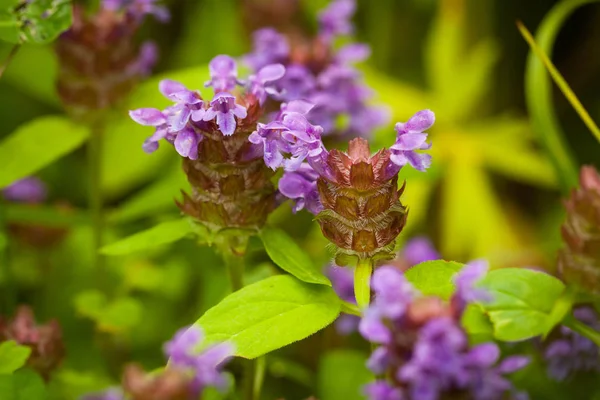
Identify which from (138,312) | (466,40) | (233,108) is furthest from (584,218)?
(466,40)

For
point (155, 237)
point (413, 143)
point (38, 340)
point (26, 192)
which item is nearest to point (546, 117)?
point (413, 143)

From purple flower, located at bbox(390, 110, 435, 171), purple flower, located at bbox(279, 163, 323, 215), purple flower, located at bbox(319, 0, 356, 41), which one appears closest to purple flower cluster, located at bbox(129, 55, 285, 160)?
purple flower, located at bbox(279, 163, 323, 215)

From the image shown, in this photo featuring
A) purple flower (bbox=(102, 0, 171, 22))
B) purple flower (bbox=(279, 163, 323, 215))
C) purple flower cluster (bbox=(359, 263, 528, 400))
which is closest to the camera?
purple flower cluster (bbox=(359, 263, 528, 400))

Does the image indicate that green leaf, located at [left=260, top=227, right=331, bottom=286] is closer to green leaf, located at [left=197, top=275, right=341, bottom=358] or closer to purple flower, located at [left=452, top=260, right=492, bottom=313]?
green leaf, located at [left=197, top=275, right=341, bottom=358]

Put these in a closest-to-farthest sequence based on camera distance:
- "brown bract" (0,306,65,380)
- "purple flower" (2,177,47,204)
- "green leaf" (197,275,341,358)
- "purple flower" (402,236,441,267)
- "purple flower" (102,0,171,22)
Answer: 1. "green leaf" (197,275,341,358)
2. "brown bract" (0,306,65,380)
3. "purple flower" (102,0,171,22)
4. "purple flower" (402,236,441,267)
5. "purple flower" (2,177,47,204)

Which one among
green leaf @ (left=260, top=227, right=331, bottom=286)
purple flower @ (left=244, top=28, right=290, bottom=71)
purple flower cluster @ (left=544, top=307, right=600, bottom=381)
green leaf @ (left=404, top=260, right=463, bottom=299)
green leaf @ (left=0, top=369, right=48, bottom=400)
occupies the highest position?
purple flower @ (left=244, top=28, right=290, bottom=71)

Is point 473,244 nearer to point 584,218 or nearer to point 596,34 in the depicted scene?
point 596,34

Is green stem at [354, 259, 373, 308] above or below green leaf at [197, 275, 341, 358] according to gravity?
above

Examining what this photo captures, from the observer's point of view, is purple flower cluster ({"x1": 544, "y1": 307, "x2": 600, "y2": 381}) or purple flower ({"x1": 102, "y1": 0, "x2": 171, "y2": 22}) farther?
purple flower ({"x1": 102, "y1": 0, "x2": 171, "y2": 22})
